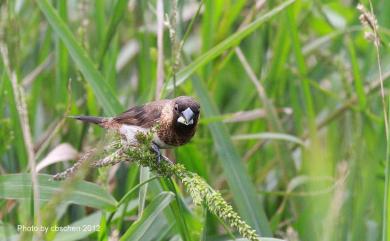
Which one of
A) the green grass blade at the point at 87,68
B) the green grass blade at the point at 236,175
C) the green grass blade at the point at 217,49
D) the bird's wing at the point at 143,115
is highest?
the green grass blade at the point at 87,68

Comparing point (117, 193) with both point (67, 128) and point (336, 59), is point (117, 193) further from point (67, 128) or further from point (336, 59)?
point (336, 59)

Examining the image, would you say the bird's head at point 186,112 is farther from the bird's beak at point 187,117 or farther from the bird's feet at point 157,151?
the bird's feet at point 157,151

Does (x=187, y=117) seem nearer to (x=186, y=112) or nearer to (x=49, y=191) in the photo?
(x=186, y=112)

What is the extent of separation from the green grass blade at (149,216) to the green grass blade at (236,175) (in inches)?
22.8

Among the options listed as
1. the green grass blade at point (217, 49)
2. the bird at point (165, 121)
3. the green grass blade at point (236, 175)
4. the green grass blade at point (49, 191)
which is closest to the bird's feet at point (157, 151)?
the bird at point (165, 121)

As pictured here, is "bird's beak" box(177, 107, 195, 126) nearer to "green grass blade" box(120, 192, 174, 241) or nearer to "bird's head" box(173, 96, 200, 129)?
"bird's head" box(173, 96, 200, 129)

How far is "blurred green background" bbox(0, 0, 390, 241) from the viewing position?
2385 mm

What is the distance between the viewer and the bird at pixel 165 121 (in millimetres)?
2562

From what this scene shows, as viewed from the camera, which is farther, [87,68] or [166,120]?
[87,68]

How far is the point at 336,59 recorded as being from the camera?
11.5ft

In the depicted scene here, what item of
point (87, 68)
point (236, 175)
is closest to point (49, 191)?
point (87, 68)

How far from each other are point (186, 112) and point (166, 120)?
0.46ft

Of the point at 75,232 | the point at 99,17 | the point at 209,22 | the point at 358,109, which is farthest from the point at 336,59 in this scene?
the point at 75,232

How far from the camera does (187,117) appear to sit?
8.34 ft
